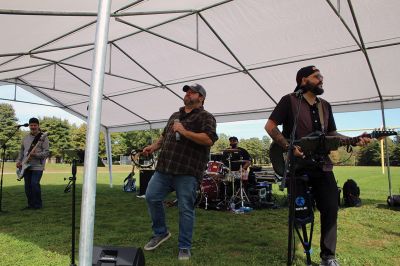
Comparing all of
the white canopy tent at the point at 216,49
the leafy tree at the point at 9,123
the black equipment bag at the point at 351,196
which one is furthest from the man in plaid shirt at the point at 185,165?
the leafy tree at the point at 9,123

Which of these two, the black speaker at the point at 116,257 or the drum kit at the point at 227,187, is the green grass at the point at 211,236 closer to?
the drum kit at the point at 227,187

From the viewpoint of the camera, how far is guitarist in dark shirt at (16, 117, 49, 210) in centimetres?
748

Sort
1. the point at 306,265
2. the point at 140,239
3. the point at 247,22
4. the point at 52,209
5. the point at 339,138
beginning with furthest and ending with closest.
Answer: the point at 52,209, the point at 247,22, the point at 140,239, the point at 306,265, the point at 339,138

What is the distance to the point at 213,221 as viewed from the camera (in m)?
6.35

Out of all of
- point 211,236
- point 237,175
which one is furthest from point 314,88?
point 237,175

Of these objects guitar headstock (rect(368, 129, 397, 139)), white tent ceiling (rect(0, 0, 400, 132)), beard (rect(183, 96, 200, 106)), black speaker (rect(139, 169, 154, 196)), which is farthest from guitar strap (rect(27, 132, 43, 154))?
guitar headstock (rect(368, 129, 397, 139))

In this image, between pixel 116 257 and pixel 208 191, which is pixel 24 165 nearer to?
pixel 208 191

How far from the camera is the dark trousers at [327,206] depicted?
308 cm

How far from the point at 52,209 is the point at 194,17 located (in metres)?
5.18

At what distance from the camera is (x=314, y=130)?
10.4 ft

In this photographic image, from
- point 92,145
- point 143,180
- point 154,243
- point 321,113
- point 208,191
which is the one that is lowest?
point 154,243

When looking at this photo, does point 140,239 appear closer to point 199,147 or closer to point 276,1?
point 199,147

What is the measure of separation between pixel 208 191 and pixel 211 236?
3590mm

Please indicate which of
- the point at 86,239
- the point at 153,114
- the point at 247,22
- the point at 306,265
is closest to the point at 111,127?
the point at 153,114
